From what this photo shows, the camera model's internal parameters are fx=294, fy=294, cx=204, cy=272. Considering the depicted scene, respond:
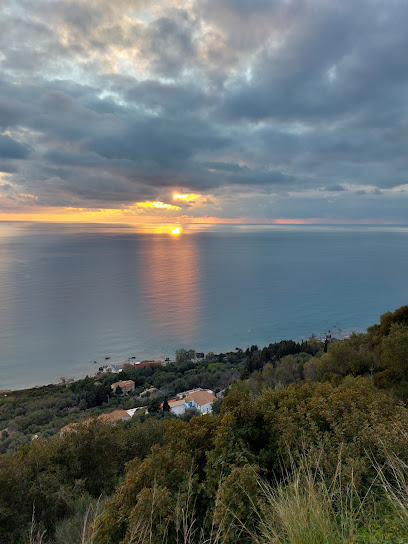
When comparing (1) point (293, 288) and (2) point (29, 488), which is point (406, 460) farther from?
(1) point (293, 288)

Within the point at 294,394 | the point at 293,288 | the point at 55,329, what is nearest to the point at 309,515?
the point at 294,394

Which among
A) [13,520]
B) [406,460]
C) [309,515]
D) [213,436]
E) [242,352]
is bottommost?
[242,352]

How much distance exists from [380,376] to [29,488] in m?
14.4

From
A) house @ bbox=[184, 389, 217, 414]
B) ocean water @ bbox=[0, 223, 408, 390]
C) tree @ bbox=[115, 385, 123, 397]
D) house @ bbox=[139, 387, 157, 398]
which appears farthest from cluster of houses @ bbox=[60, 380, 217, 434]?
ocean water @ bbox=[0, 223, 408, 390]

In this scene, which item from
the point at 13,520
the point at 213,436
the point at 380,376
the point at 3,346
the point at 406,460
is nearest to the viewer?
the point at 406,460

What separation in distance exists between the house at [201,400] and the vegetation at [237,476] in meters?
13.9

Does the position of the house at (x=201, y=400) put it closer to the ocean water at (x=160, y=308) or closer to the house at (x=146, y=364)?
the house at (x=146, y=364)

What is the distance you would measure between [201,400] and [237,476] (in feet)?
73.6

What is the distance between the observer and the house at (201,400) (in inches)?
961

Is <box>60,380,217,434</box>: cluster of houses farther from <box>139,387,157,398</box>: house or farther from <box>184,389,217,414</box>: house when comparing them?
<box>139,387,157,398</box>: house

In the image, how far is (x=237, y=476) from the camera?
488cm

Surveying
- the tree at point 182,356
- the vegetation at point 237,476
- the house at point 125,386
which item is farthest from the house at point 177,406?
the vegetation at point 237,476

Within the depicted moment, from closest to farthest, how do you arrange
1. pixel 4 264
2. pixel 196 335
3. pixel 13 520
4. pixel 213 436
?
pixel 213 436 < pixel 13 520 < pixel 196 335 < pixel 4 264

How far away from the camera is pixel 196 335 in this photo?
4459 centimetres
